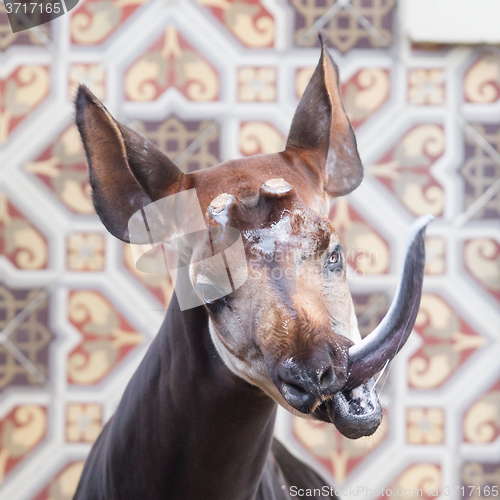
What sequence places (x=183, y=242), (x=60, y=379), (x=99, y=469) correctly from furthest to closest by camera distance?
(x=60, y=379), (x=99, y=469), (x=183, y=242)

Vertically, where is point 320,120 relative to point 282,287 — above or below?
above

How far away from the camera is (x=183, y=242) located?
1.81 feet

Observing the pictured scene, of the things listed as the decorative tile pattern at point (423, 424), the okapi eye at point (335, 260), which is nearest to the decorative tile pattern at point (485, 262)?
the decorative tile pattern at point (423, 424)

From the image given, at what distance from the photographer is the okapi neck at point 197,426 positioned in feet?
1.85

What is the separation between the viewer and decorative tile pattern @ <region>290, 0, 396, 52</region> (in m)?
1.16

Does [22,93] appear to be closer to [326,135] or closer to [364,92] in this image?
[364,92]

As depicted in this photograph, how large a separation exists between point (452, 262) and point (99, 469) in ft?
2.63

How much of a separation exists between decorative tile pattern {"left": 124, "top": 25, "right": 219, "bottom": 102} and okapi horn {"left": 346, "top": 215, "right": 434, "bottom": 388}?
2.68 ft

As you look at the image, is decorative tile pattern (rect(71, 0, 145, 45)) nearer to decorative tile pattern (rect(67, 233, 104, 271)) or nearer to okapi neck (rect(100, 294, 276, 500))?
decorative tile pattern (rect(67, 233, 104, 271))

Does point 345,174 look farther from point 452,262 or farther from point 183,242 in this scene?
point 452,262

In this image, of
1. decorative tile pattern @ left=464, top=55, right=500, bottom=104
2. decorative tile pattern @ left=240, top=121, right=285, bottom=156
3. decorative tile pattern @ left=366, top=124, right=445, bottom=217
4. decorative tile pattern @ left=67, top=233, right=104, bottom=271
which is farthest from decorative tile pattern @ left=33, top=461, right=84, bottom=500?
decorative tile pattern @ left=464, top=55, right=500, bottom=104

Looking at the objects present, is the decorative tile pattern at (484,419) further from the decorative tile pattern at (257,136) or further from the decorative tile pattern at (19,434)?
the decorative tile pattern at (19,434)

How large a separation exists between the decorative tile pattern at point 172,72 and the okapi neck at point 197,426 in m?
0.67

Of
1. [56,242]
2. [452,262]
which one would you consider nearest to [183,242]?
[56,242]
